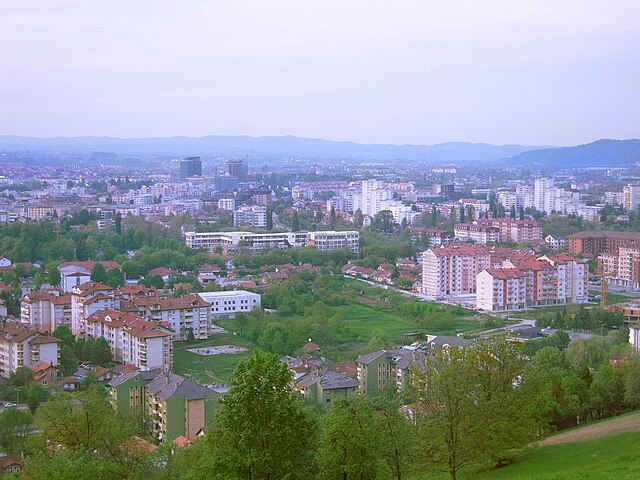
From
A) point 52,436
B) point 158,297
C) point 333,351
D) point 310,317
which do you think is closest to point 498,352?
point 52,436

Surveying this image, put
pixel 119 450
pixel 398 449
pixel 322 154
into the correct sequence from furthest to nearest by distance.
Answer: pixel 322 154, pixel 119 450, pixel 398 449

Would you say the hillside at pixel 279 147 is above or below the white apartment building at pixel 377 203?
above

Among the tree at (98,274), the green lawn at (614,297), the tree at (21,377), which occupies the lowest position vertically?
the green lawn at (614,297)

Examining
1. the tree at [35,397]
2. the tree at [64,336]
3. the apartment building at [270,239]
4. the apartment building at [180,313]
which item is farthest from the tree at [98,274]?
the apartment building at [270,239]

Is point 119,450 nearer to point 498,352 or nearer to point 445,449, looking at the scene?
point 445,449

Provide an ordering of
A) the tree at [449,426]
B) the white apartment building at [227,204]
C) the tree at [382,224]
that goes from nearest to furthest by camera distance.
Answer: the tree at [449,426] < the tree at [382,224] < the white apartment building at [227,204]

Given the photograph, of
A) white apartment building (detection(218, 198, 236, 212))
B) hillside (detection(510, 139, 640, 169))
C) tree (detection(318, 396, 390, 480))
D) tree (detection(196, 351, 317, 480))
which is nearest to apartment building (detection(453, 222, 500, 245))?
white apartment building (detection(218, 198, 236, 212))

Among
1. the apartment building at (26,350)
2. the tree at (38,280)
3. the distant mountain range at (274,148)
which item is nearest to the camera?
the apartment building at (26,350)

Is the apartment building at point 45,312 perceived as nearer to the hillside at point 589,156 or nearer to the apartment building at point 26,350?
the apartment building at point 26,350

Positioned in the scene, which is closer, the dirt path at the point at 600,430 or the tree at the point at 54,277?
the dirt path at the point at 600,430
